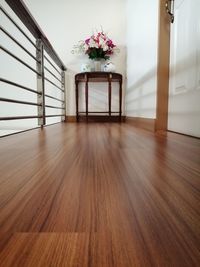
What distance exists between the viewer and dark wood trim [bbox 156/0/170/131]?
168 cm

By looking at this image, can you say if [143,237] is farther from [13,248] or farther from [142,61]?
[142,61]

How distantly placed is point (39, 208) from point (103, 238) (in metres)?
0.12

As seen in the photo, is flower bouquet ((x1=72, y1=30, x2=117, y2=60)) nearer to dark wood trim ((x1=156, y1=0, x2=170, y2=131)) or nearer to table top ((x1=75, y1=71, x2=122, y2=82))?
table top ((x1=75, y1=71, x2=122, y2=82))

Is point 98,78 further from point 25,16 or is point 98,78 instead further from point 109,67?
point 25,16

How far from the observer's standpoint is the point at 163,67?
1.70 meters

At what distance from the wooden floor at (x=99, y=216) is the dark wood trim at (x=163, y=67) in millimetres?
1193

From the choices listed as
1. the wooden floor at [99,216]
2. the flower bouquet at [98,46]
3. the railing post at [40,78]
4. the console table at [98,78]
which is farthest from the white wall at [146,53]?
the wooden floor at [99,216]

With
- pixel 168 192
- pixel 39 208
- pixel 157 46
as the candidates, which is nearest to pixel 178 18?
pixel 157 46

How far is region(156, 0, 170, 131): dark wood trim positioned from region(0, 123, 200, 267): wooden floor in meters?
1.19

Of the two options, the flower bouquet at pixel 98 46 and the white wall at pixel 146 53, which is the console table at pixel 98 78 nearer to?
the flower bouquet at pixel 98 46

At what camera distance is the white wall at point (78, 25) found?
3.45 meters

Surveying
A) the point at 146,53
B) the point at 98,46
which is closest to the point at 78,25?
the point at 98,46

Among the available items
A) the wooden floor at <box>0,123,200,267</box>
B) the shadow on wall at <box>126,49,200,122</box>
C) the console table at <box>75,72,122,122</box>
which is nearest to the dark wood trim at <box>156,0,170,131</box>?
the shadow on wall at <box>126,49,200,122</box>

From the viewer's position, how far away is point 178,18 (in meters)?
1.55
